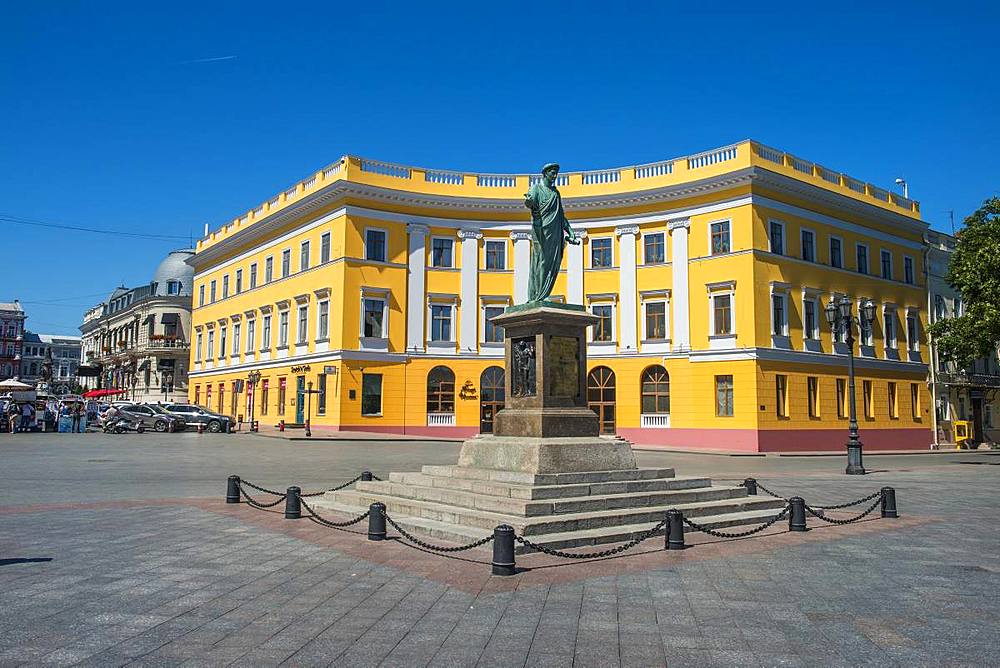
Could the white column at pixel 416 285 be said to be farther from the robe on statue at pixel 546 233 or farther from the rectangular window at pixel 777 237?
Result: the robe on statue at pixel 546 233

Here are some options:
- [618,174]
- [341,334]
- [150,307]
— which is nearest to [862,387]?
[618,174]

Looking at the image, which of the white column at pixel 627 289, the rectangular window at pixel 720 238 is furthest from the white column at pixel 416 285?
the rectangular window at pixel 720 238

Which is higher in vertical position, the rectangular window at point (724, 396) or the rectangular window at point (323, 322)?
the rectangular window at point (323, 322)

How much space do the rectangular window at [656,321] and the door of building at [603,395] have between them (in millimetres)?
2938

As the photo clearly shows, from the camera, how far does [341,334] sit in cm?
Result: 4056

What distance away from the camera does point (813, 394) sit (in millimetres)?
39188

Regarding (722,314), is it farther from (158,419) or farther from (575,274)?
(158,419)

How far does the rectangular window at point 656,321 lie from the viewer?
40.7 metres

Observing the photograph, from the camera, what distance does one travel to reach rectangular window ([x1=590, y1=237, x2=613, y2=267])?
140 feet

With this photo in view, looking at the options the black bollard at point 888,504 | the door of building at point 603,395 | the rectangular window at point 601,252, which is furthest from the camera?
the rectangular window at point 601,252

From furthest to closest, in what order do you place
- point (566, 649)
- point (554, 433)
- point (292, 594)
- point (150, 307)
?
point (150, 307) < point (554, 433) < point (292, 594) < point (566, 649)

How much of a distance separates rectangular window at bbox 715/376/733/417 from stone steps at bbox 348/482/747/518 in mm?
24268

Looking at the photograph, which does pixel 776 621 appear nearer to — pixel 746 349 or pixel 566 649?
pixel 566 649

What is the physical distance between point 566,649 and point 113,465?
20.2 metres
